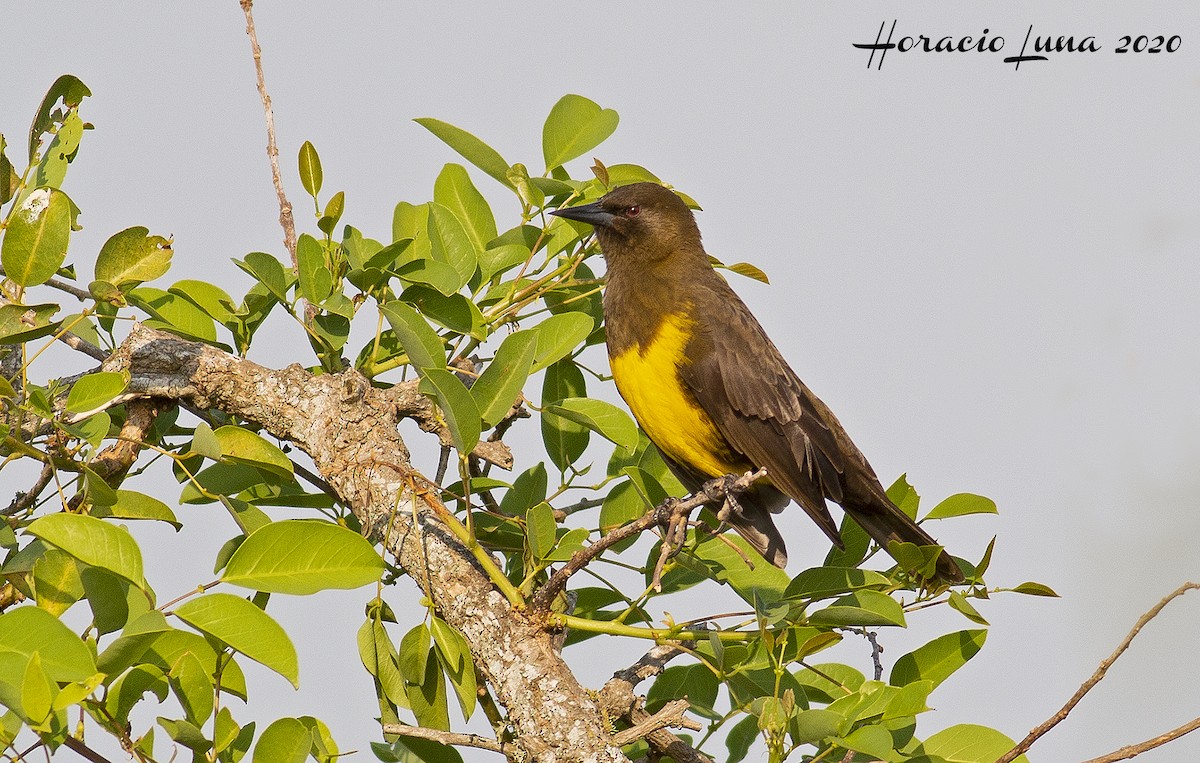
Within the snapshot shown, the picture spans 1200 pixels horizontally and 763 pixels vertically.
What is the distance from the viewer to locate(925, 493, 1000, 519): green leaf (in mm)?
3041

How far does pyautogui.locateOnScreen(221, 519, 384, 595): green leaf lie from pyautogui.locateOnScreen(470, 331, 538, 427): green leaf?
1.76ft

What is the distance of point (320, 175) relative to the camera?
10.9 feet

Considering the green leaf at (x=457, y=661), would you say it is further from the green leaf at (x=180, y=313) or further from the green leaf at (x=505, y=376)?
the green leaf at (x=180, y=313)

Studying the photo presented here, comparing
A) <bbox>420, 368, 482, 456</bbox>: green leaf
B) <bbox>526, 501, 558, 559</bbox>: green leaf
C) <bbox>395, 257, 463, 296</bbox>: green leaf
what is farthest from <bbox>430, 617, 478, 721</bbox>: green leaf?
<bbox>395, 257, 463, 296</bbox>: green leaf

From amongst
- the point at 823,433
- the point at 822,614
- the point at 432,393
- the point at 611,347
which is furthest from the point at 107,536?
the point at 823,433

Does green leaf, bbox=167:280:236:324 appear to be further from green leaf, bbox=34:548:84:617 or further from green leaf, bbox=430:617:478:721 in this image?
green leaf, bbox=430:617:478:721

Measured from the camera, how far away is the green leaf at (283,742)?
2.46m

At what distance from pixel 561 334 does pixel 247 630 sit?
4.42ft

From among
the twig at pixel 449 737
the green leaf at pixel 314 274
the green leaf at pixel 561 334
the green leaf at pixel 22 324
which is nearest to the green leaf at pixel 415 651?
the twig at pixel 449 737

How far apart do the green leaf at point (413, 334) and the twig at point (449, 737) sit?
2.58 ft

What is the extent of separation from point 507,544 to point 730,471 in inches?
53.1

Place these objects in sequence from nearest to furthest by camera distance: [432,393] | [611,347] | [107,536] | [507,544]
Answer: [107,536] < [432,393] < [507,544] < [611,347]

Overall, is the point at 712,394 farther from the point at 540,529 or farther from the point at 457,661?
the point at 457,661

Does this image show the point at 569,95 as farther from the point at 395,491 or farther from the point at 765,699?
the point at 765,699
